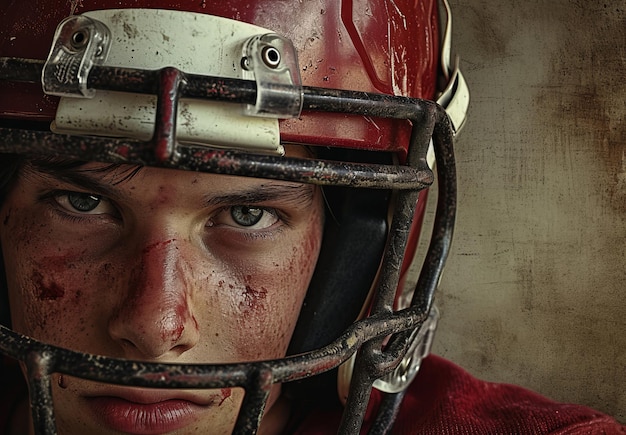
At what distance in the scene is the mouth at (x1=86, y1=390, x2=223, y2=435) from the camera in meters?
0.90

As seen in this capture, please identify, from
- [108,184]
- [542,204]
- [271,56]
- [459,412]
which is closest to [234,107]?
[271,56]

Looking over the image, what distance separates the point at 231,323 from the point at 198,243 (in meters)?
0.10

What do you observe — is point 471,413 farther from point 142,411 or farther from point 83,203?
point 83,203

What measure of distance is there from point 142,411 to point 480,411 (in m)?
0.52

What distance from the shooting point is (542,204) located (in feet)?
4.85

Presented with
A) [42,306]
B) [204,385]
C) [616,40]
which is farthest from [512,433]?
[616,40]

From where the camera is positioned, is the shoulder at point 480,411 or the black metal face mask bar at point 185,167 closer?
the black metal face mask bar at point 185,167

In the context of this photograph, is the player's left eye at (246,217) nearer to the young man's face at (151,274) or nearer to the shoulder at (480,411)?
the young man's face at (151,274)

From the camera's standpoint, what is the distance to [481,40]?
1.50 meters

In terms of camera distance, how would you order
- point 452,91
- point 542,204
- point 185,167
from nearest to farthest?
point 185,167 → point 452,91 → point 542,204

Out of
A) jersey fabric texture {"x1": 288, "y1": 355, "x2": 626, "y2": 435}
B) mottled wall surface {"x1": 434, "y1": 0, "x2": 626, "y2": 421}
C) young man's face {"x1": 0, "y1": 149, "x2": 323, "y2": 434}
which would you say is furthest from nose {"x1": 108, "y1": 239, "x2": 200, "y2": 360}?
mottled wall surface {"x1": 434, "y1": 0, "x2": 626, "y2": 421}

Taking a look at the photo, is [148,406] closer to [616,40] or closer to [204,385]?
[204,385]

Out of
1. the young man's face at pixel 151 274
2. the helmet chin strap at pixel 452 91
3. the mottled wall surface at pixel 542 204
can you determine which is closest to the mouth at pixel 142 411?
the young man's face at pixel 151 274

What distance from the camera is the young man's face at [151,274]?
0.86 m
